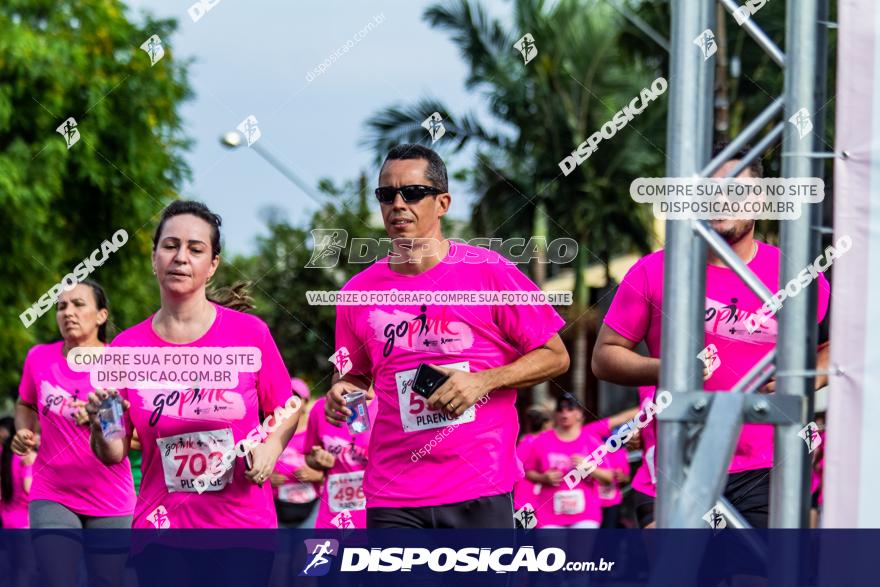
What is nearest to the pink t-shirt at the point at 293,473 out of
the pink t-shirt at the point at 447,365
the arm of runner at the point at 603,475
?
the arm of runner at the point at 603,475

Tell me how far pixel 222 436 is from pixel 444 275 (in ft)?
3.11

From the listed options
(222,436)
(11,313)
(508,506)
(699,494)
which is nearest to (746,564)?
(699,494)

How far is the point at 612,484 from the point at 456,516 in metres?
4.02

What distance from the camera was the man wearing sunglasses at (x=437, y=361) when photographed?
4723mm

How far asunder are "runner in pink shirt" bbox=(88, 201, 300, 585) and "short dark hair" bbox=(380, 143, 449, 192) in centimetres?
74

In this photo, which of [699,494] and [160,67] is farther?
[160,67]

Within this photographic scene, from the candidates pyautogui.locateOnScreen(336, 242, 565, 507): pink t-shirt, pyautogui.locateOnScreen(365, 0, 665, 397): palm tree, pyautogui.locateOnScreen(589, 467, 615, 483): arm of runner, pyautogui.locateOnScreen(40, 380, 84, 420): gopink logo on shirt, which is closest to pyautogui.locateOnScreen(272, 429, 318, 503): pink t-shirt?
pyautogui.locateOnScreen(40, 380, 84, 420): gopink logo on shirt

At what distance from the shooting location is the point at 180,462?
505 centimetres

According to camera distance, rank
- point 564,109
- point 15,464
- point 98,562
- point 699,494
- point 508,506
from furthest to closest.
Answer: point 564,109 → point 15,464 → point 98,562 → point 508,506 → point 699,494

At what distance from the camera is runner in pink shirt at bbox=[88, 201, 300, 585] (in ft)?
16.5

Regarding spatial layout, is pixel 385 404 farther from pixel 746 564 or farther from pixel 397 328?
pixel 746 564

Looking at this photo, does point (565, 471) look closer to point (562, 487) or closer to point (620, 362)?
point (562, 487)

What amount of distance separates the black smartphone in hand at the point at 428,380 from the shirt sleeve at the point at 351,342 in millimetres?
389

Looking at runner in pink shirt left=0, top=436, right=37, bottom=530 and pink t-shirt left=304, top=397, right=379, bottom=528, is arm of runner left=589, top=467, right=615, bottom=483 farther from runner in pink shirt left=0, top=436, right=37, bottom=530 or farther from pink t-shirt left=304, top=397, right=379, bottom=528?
runner in pink shirt left=0, top=436, right=37, bottom=530
